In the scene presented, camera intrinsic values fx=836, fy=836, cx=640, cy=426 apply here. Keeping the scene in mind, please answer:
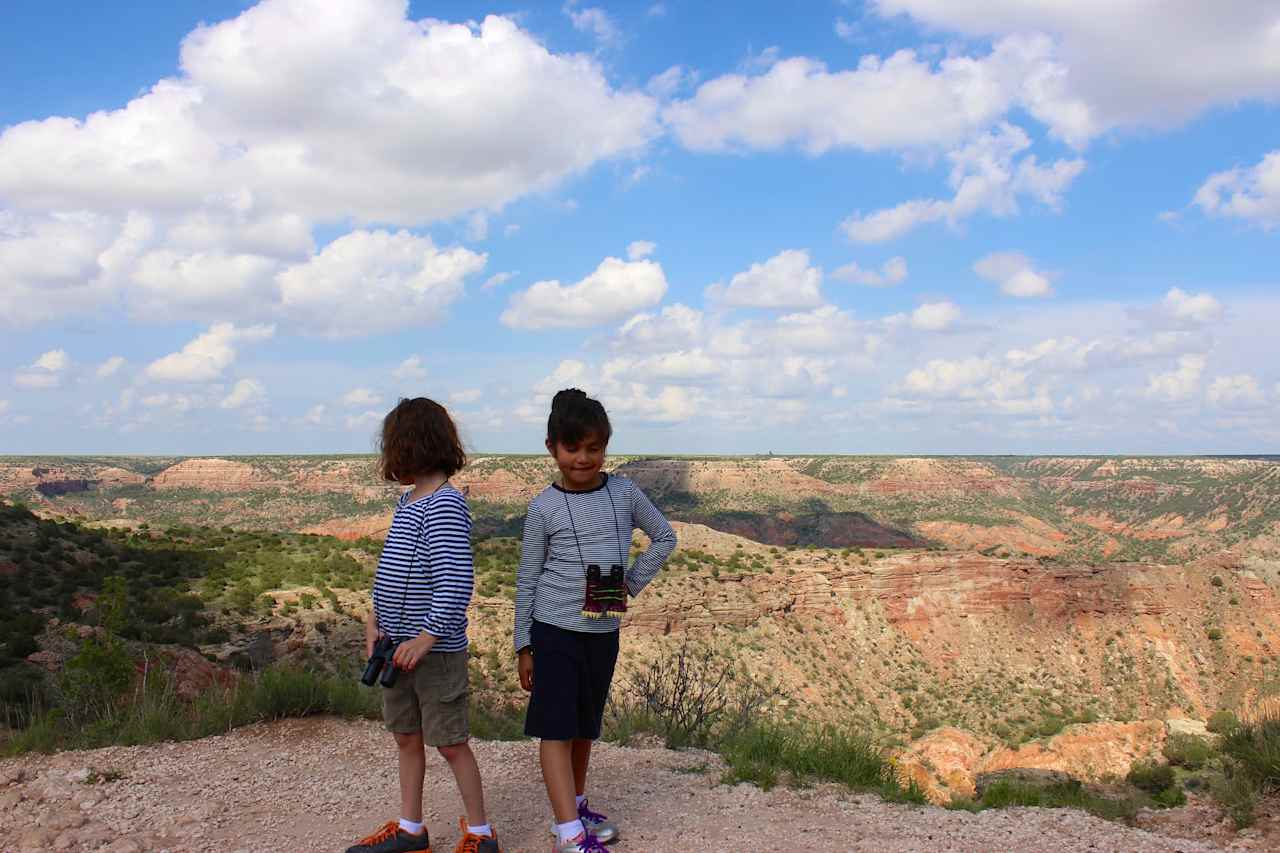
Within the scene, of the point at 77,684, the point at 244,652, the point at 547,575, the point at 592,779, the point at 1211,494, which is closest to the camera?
the point at 547,575

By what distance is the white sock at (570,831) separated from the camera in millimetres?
3824

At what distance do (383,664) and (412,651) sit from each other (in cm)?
21

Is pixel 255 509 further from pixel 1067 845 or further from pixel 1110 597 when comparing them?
pixel 1067 845

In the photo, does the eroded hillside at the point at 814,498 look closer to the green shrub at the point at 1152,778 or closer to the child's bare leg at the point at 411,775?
the green shrub at the point at 1152,778

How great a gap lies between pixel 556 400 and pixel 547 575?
839 millimetres

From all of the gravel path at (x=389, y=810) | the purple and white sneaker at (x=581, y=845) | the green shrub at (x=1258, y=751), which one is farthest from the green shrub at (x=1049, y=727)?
the purple and white sneaker at (x=581, y=845)

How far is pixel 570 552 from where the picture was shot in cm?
395

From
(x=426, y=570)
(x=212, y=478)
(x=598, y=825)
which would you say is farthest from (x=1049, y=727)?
(x=212, y=478)

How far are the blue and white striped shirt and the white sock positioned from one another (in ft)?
3.13

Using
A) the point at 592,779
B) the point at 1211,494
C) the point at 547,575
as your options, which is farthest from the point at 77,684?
the point at 1211,494

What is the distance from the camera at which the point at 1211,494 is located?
80.7 m

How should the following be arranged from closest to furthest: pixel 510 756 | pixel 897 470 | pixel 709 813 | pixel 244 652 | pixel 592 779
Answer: pixel 709 813
pixel 592 779
pixel 510 756
pixel 244 652
pixel 897 470

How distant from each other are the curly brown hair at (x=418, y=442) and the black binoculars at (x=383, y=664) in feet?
2.58

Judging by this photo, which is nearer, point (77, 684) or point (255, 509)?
point (77, 684)
